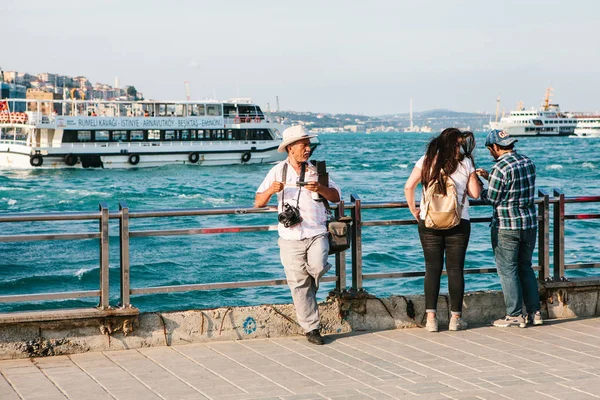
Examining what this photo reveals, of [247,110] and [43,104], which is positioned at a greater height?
[43,104]

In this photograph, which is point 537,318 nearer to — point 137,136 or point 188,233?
point 188,233

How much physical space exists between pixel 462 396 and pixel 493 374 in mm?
610

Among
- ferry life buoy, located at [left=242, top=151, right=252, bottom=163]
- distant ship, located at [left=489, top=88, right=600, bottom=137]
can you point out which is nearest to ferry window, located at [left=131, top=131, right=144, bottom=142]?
ferry life buoy, located at [left=242, top=151, right=252, bottom=163]

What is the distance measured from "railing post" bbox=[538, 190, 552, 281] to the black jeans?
91 cm

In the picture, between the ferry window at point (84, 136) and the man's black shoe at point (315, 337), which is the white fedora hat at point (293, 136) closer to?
the man's black shoe at point (315, 337)

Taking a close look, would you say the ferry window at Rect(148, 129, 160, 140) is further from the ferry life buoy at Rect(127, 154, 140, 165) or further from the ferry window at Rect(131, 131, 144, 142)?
the ferry life buoy at Rect(127, 154, 140, 165)

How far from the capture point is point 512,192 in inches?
278

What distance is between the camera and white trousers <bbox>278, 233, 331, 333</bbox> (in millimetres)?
6621

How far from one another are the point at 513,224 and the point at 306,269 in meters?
1.67

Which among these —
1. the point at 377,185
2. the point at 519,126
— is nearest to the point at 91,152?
the point at 377,185

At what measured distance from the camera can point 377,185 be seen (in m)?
51.8

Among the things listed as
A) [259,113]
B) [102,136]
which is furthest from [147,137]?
[259,113]

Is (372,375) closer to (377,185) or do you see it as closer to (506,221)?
(506,221)

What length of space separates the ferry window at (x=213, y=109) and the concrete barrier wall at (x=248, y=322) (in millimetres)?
59030
